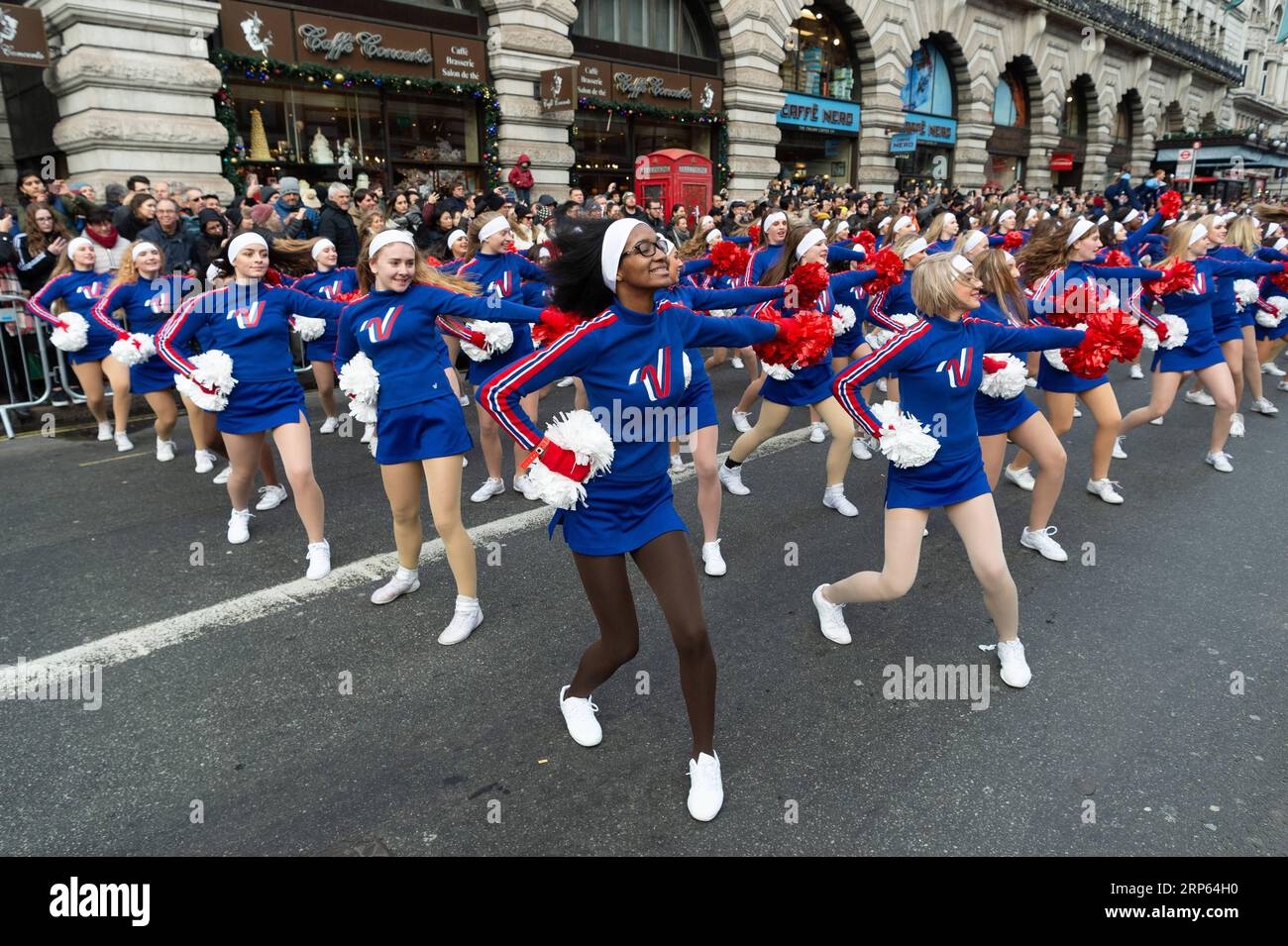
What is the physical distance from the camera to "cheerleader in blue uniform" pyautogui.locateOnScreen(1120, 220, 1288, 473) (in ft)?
22.0

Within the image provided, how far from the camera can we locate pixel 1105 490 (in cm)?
621

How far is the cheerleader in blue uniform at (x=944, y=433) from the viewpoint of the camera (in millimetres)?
3676

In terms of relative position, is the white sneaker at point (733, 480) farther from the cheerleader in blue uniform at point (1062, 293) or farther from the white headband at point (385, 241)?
the white headband at point (385, 241)

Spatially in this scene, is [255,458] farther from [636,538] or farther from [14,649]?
[636,538]

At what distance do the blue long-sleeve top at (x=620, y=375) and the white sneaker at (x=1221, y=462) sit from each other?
6095 mm

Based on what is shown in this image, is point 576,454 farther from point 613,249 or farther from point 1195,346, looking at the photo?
point 1195,346

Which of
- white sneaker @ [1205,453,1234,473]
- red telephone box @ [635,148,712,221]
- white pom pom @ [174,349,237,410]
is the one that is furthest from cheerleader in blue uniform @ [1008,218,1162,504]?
red telephone box @ [635,148,712,221]

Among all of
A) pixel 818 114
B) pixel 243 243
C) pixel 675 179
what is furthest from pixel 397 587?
pixel 818 114

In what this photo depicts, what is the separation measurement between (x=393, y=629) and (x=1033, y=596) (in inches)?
137

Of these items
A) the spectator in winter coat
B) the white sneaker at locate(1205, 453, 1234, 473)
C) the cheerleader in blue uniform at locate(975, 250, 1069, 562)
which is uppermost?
the spectator in winter coat

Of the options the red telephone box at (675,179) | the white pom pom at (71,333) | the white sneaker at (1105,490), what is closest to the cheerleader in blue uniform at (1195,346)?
the white sneaker at (1105,490)

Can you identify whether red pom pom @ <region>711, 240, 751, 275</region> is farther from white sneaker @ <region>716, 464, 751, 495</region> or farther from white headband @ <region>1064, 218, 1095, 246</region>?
white headband @ <region>1064, 218, 1095, 246</region>

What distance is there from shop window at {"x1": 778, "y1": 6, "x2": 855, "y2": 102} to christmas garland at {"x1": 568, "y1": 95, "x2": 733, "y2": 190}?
12.2 ft

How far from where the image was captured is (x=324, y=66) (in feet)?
50.7
